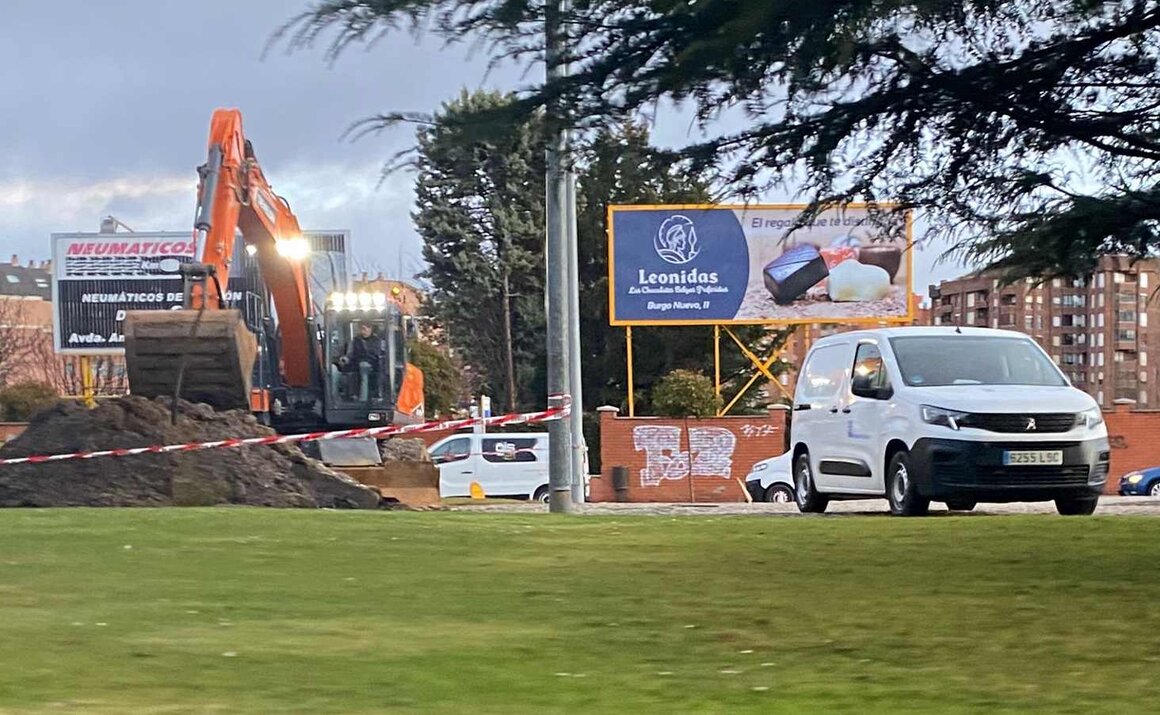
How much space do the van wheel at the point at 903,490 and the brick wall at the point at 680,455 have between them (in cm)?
2217

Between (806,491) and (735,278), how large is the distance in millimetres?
23900

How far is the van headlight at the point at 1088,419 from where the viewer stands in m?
14.5

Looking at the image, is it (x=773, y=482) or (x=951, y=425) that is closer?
(x=951, y=425)

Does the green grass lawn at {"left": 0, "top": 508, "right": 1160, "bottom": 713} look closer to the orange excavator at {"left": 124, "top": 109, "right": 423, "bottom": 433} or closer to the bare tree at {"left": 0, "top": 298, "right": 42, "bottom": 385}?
the orange excavator at {"left": 124, "top": 109, "right": 423, "bottom": 433}

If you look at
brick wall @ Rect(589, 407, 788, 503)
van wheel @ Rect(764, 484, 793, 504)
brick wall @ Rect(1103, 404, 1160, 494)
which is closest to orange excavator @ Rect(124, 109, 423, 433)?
van wheel @ Rect(764, 484, 793, 504)

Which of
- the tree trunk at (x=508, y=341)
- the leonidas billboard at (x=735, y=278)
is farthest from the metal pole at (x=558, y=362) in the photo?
the tree trunk at (x=508, y=341)

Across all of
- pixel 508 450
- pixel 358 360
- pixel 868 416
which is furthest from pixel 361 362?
pixel 868 416

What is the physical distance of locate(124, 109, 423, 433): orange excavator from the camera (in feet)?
65.9

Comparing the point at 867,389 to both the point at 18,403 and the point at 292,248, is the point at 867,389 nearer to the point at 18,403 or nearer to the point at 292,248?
the point at 292,248

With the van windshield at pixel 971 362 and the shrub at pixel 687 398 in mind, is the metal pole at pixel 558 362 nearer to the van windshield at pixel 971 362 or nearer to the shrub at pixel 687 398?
the van windshield at pixel 971 362

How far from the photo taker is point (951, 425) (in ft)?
46.6

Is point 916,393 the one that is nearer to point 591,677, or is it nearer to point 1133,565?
point 1133,565

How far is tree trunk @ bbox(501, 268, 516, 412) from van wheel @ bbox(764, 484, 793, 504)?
85.5ft

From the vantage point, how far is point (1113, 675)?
18.6ft
